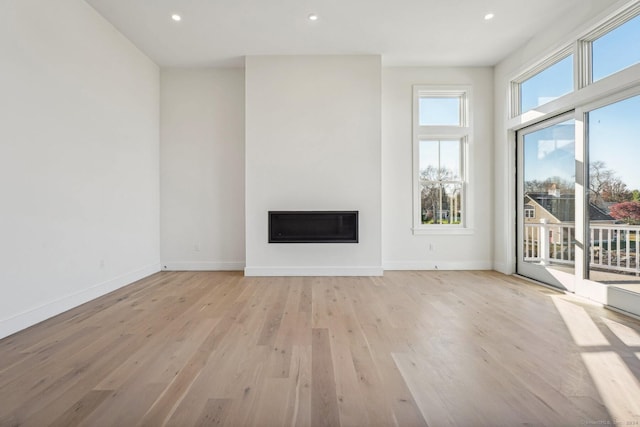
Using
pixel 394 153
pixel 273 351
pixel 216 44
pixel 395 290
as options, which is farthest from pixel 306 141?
pixel 273 351

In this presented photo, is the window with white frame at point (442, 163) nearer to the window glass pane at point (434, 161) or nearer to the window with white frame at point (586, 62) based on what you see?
the window glass pane at point (434, 161)

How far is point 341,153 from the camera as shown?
4.21 meters

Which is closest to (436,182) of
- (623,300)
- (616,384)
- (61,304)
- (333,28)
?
(623,300)

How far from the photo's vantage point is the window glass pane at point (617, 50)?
2605 mm

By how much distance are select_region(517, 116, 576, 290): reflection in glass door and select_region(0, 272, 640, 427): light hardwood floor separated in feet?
2.12

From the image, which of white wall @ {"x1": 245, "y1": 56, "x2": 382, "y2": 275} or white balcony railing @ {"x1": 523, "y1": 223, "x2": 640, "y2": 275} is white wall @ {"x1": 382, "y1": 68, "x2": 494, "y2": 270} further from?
white balcony railing @ {"x1": 523, "y1": 223, "x2": 640, "y2": 275}

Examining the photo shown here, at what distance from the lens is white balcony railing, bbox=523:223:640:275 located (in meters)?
2.64

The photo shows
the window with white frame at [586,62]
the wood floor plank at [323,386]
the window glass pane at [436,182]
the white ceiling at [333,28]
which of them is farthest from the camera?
the window glass pane at [436,182]

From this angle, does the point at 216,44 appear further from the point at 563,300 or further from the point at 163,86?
the point at 563,300

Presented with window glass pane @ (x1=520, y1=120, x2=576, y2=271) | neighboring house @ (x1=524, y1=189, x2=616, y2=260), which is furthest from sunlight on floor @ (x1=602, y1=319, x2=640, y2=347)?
window glass pane @ (x1=520, y1=120, x2=576, y2=271)

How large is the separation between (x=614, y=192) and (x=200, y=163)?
5.07 meters

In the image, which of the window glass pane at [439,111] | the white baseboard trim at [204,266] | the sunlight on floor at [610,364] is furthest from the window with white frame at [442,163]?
the white baseboard trim at [204,266]

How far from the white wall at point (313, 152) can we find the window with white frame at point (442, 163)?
932 mm

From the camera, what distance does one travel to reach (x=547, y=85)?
144 inches
